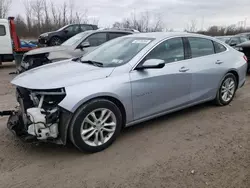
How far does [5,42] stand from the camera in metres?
11.6

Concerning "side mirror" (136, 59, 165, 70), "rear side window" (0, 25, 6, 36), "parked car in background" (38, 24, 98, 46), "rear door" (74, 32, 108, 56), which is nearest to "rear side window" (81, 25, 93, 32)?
"parked car in background" (38, 24, 98, 46)

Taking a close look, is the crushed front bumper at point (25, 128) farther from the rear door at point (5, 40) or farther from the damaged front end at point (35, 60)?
the rear door at point (5, 40)

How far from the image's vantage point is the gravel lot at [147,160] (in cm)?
260

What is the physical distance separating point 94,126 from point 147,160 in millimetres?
802

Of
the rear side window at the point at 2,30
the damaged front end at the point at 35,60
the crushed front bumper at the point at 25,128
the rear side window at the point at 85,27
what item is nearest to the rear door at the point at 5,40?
the rear side window at the point at 2,30

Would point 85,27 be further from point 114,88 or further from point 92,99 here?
point 92,99

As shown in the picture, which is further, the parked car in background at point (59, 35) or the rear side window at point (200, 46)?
the parked car in background at point (59, 35)

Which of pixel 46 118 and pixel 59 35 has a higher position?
pixel 59 35

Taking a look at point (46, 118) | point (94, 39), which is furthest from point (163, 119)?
point (94, 39)

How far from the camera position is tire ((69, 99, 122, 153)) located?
2924mm

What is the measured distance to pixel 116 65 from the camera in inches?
134

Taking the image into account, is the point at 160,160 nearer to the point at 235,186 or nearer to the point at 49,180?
the point at 235,186

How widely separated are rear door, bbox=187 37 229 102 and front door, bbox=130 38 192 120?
19cm

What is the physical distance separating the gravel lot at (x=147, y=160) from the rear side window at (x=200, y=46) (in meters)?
1.27
